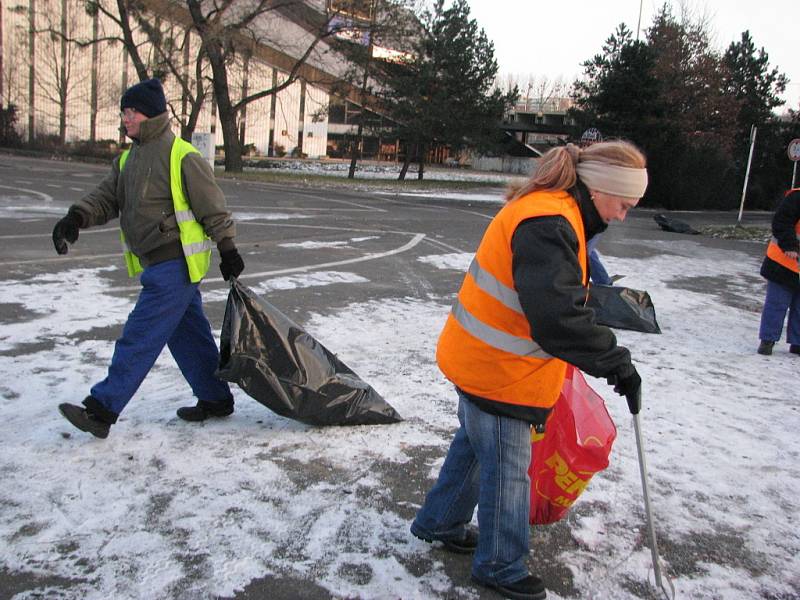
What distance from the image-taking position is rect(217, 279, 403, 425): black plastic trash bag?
3818 millimetres

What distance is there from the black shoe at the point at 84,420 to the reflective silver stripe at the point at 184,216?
3.52 feet

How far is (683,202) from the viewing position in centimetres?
3125

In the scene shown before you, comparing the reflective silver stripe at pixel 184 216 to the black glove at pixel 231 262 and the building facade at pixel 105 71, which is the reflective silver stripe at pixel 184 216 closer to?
the black glove at pixel 231 262

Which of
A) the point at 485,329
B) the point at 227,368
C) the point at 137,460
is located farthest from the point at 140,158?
the point at 485,329

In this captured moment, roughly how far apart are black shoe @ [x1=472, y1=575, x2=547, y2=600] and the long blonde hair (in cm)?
138

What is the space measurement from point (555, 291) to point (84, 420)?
8.43 ft

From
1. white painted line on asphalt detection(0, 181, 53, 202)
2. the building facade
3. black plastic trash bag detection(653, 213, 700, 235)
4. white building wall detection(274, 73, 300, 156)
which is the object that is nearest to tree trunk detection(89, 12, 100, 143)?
the building facade

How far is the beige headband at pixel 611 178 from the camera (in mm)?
2428

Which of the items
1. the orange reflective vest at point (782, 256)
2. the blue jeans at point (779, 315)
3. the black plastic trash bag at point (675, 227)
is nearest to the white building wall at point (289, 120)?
the black plastic trash bag at point (675, 227)

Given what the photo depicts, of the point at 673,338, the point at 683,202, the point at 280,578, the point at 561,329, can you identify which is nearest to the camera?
the point at 561,329

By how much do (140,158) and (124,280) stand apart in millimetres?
4278

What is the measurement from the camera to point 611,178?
243cm

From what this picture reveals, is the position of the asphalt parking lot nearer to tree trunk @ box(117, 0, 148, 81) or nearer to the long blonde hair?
the long blonde hair

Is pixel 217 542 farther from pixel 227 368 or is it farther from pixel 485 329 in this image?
pixel 485 329
